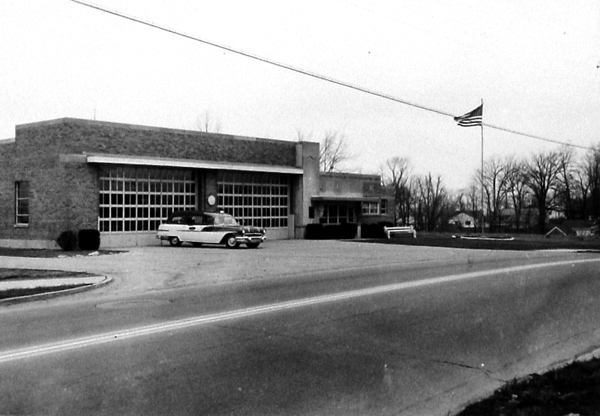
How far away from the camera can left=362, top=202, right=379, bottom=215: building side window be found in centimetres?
4494

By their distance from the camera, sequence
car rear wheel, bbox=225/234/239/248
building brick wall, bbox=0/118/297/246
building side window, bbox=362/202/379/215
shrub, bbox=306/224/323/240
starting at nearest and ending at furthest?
building brick wall, bbox=0/118/297/246 → car rear wheel, bbox=225/234/239/248 → shrub, bbox=306/224/323/240 → building side window, bbox=362/202/379/215

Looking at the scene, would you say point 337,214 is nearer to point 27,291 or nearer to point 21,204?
point 21,204

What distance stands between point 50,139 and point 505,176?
73308 millimetres

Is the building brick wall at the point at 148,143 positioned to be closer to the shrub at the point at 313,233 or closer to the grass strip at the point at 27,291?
the shrub at the point at 313,233

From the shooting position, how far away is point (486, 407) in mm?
5523

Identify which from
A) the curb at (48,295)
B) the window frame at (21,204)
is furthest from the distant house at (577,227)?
the curb at (48,295)

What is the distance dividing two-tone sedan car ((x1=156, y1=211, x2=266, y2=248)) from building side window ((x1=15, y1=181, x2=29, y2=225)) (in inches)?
247

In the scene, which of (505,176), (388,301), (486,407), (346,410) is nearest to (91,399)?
(346,410)

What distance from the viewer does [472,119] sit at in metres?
30.0

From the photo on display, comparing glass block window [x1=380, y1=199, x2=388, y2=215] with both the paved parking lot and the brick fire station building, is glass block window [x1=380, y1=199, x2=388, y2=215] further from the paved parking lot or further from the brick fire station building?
the paved parking lot

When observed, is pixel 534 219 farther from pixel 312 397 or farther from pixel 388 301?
pixel 312 397

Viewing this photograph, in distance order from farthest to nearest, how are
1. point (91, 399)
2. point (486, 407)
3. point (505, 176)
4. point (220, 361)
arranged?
point (505, 176) → point (220, 361) → point (91, 399) → point (486, 407)

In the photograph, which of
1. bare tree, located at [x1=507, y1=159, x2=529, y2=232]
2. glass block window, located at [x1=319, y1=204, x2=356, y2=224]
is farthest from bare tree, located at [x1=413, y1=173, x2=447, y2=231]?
glass block window, located at [x1=319, y1=204, x2=356, y2=224]

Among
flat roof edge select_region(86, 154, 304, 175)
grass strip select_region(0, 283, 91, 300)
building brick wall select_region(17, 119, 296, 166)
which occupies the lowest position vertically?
grass strip select_region(0, 283, 91, 300)
